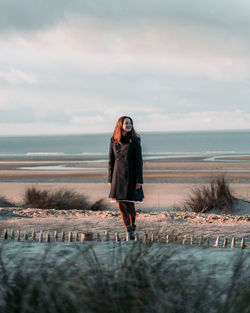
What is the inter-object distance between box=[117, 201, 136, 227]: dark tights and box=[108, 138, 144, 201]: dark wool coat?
0.16 m

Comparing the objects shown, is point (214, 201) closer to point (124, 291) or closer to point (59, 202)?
point (59, 202)

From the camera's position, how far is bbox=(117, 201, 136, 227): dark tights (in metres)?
6.34

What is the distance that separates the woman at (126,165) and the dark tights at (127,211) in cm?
2

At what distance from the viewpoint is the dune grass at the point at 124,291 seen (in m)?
2.71

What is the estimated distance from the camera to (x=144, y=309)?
8.83 ft

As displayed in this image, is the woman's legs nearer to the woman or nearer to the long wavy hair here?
the woman

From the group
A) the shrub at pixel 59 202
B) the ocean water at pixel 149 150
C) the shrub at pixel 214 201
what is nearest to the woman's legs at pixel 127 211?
the shrub at pixel 214 201

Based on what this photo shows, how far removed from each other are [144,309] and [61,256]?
156cm

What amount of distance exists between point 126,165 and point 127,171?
3.4 inches

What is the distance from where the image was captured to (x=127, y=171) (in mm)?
6203

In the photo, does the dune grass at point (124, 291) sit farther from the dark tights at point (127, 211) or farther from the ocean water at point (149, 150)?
the ocean water at point (149, 150)

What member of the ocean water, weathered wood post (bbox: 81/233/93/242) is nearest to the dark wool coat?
weathered wood post (bbox: 81/233/93/242)

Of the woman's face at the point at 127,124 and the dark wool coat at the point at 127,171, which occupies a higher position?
the woman's face at the point at 127,124

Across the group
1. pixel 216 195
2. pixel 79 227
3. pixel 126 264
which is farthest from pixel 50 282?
pixel 216 195
